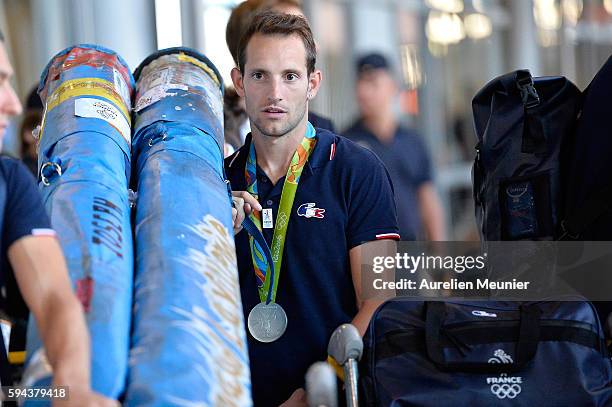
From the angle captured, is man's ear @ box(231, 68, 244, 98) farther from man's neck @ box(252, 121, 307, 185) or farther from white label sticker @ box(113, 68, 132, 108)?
white label sticker @ box(113, 68, 132, 108)

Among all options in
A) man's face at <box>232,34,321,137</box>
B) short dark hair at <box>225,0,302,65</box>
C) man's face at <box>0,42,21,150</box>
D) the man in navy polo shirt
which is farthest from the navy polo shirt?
man's face at <box>0,42,21,150</box>

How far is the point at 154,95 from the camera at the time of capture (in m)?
2.94

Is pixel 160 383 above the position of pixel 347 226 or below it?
below

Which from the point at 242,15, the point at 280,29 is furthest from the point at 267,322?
the point at 242,15

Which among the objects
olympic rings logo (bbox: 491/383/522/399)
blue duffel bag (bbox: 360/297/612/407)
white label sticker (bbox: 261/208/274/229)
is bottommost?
olympic rings logo (bbox: 491/383/522/399)

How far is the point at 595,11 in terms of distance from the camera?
1145cm

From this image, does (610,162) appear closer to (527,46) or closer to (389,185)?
(389,185)

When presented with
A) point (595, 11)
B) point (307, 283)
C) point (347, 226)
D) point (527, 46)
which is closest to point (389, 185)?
point (347, 226)

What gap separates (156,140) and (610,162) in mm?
1413

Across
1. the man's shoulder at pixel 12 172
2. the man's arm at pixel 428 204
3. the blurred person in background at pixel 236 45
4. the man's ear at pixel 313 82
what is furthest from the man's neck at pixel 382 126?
the man's shoulder at pixel 12 172

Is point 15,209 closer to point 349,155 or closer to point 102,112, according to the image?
point 102,112

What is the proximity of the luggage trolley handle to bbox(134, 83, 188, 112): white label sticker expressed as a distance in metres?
1.04

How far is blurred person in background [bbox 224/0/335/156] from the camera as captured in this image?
11.4ft

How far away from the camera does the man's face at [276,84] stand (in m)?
2.81
